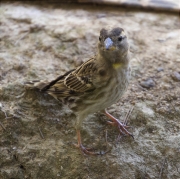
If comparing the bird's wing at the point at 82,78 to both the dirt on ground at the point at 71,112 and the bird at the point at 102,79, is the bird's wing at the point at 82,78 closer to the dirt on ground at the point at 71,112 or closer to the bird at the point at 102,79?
the bird at the point at 102,79

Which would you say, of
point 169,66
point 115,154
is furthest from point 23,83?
point 169,66

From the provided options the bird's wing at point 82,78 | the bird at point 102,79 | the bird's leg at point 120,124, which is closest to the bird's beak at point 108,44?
→ the bird at point 102,79

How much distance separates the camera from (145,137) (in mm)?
4047

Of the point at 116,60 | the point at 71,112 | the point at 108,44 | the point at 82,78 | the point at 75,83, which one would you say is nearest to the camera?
the point at 108,44

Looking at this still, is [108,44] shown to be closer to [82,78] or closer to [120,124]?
[82,78]

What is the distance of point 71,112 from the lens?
4.39 metres

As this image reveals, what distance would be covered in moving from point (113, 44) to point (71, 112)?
123cm

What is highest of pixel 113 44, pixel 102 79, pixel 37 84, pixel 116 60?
pixel 113 44

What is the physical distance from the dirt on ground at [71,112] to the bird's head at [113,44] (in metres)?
0.93

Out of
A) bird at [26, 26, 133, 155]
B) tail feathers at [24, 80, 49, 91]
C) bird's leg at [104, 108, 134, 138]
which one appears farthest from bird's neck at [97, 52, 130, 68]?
tail feathers at [24, 80, 49, 91]

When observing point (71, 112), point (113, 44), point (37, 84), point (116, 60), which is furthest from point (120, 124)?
point (37, 84)

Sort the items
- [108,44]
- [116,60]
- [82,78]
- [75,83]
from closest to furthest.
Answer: [108,44]
[116,60]
[82,78]
[75,83]

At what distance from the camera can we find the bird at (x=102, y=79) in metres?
3.61

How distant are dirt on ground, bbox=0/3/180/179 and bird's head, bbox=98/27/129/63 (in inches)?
36.7
